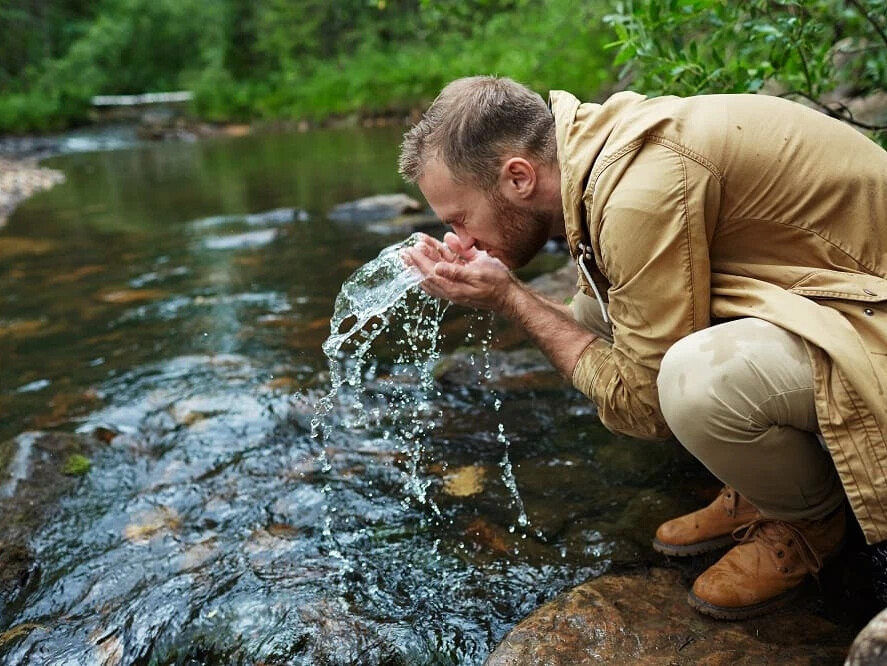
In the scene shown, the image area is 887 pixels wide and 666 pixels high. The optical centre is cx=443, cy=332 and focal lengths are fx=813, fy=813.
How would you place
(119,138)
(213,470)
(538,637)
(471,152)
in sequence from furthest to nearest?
(119,138) → (213,470) → (471,152) → (538,637)

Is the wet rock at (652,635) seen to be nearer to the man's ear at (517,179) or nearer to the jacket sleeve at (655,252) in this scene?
the jacket sleeve at (655,252)

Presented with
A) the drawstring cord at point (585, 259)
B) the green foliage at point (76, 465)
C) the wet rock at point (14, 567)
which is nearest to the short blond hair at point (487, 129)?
the drawstring cord at point (585, 259)

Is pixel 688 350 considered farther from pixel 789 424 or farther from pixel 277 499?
pixel 277 499

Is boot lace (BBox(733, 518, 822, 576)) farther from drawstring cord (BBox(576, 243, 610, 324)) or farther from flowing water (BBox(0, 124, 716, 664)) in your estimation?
drawstring cord (BBox(576, 243, 610, 324))

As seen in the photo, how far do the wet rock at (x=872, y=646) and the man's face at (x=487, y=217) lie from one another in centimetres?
147

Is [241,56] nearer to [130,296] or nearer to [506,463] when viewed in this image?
[130,296]

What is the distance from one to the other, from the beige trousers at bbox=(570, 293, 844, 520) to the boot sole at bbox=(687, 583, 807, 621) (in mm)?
317

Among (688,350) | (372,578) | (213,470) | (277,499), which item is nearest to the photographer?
(688,350)

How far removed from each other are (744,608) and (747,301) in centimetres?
85

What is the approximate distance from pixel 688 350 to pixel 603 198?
1.43 ft

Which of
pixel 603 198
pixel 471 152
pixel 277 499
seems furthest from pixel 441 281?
pixel 277 499

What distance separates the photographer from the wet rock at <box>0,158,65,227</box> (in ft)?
38.1

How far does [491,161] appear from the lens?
2416mm

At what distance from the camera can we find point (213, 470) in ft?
11.2
